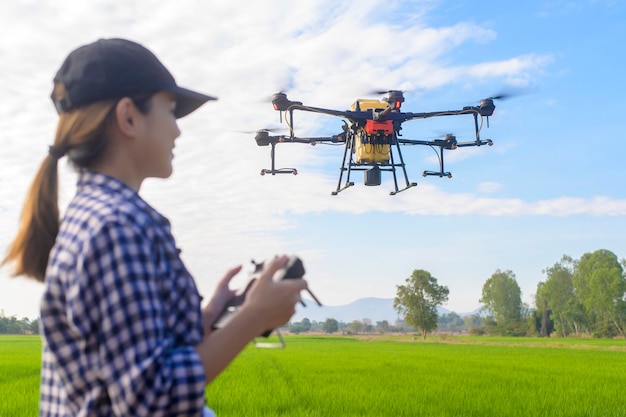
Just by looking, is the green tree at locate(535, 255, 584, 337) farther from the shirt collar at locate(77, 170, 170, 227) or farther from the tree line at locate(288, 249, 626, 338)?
the shirt collar at locate(77, 170, 170, 227)

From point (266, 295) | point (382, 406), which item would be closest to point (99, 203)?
point (266, 295)

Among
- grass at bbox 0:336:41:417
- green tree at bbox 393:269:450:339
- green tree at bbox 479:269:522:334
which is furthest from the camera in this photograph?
green tree at bbox 479:269:522:334

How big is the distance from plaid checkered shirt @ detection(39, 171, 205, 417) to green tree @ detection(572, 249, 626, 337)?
71.5m

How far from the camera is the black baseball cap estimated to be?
1381mm

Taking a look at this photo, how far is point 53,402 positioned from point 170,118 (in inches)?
25.3

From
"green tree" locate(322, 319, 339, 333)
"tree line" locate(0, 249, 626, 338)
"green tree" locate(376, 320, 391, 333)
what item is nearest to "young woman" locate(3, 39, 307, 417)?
"tree line" locate(0, 249, 626, 338)

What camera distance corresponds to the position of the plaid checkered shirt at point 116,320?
116cm

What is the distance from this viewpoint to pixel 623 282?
66625 mm

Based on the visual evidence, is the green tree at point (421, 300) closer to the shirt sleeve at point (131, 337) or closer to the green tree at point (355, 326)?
the green tree at point (355, 326)

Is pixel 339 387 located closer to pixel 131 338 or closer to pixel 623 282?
pixel 131 338

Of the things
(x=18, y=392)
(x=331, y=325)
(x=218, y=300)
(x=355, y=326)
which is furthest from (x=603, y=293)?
(x=218, y=300)

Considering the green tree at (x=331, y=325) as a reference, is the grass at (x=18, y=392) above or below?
above

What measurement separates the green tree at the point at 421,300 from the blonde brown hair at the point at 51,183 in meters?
61.9

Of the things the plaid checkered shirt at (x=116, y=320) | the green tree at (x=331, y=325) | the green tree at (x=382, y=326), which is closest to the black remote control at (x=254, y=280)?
the plaid checkered shirt at (x=116, y=320)
